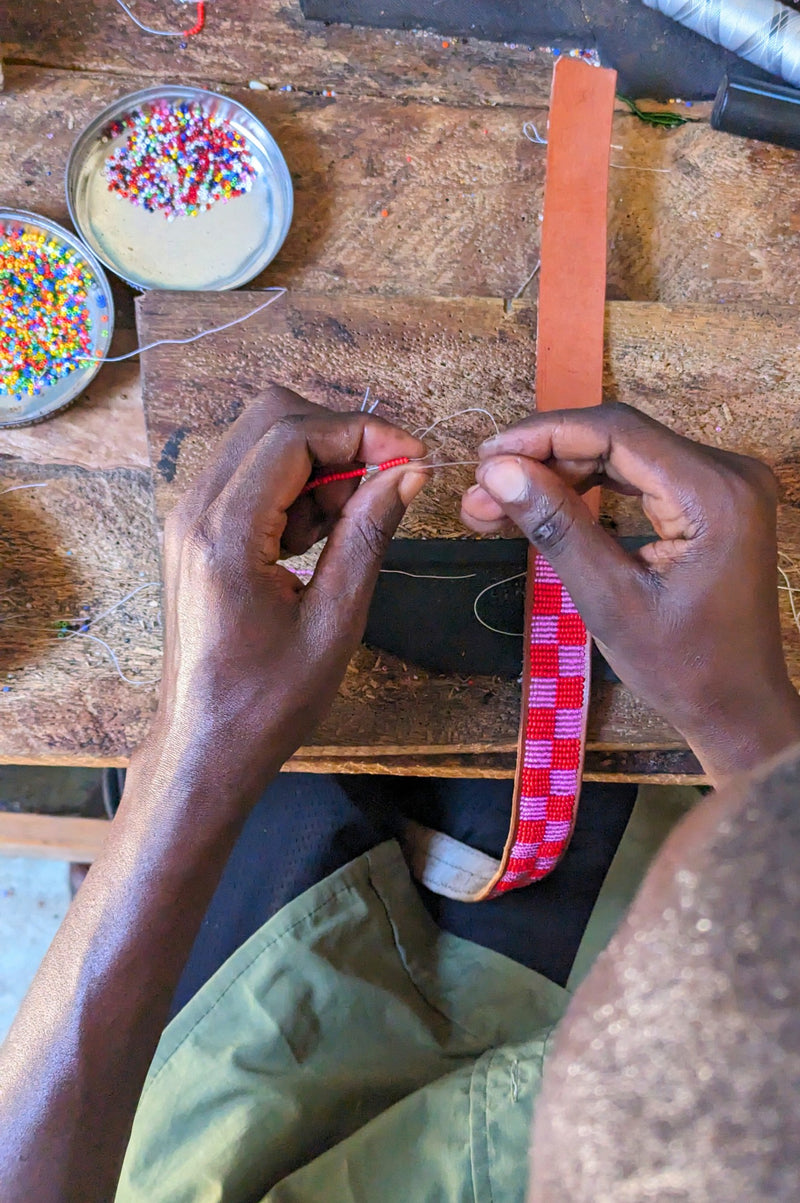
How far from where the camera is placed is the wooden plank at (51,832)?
5.81 ft

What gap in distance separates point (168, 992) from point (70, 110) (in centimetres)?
124

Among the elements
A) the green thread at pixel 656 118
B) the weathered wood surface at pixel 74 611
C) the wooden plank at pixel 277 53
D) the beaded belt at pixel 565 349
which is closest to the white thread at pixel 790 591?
the beaded belt at pixel 565 349

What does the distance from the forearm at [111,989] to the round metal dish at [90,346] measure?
56 cm

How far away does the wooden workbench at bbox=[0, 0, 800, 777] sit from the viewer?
116 cm

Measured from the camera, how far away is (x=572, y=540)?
3.14 feet

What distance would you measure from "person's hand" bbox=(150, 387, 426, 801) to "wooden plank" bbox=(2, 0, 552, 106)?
2.01 feet

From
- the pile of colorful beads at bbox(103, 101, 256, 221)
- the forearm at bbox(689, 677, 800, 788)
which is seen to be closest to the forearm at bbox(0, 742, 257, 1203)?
the forearm at bbox(689, 677, 800, 788)

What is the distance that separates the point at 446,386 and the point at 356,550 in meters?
0.32

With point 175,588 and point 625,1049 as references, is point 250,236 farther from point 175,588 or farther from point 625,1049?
point 625,1049

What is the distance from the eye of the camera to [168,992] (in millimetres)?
919

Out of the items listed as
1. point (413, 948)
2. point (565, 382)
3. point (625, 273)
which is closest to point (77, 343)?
point (565, 382)

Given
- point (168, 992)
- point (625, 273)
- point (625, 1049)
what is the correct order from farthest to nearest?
point (625, 273) → point (168, 992) → point (625, 1049)

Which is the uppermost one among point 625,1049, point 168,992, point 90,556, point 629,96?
point 629,96

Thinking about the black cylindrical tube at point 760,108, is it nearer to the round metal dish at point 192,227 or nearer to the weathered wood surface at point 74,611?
the round metal dish at point 192,227
